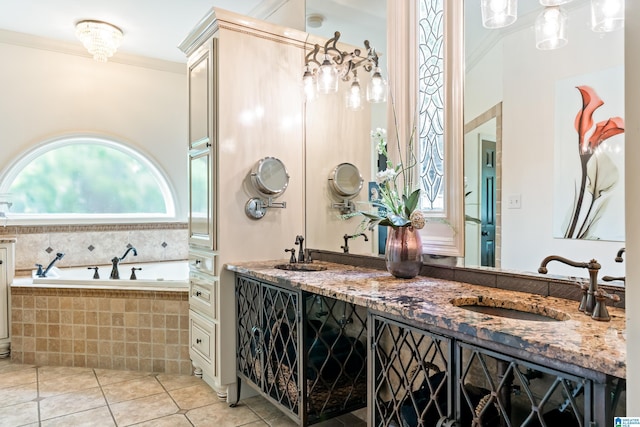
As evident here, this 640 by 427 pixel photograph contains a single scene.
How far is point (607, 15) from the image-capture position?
139 cm

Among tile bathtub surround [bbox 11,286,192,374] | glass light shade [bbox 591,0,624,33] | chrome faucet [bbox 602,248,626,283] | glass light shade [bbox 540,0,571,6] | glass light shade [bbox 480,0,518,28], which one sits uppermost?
glass light shade [bbox 480,0,518,28]

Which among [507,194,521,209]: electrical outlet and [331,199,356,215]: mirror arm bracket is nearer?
[507,194,521,209]: electrical outlet

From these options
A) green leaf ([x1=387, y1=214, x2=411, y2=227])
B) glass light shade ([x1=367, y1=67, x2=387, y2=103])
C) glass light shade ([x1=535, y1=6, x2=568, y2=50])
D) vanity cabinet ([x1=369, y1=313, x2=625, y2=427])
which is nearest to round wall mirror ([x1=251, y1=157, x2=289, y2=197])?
glass light shade ([x1=367, y1=67, x2=387, y2=103])

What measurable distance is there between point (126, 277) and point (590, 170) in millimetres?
3735

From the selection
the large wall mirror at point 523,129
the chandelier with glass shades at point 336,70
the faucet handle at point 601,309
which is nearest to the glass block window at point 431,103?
the large wall mirror at point 523,129

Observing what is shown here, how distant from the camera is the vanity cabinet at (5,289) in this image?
324cm

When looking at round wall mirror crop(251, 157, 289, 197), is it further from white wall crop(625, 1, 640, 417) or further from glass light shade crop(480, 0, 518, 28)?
white wall crop(625, 1, 640, 417)

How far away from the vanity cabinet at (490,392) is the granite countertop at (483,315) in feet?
0.16

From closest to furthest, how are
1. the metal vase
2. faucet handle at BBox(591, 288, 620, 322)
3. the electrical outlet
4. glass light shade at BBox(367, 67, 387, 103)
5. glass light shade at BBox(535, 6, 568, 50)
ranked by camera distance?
1. faucet handle at BBox(591, 288, 620, 322)
2. glass light shade at BBox(535, 6, 568, 50)
3. the electrical outlet
4. the metal vase
5. glass light shade at BBox(367, 67, 387, 103)

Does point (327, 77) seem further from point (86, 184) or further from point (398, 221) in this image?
point (86, 184)

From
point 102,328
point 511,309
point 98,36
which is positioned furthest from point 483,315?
point 98,36

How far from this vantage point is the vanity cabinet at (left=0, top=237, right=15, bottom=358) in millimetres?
3242

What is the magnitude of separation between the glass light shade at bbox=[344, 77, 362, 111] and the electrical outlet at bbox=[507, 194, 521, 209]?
3.82 ft

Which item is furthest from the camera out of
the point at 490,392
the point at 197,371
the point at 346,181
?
the point at 197,371
